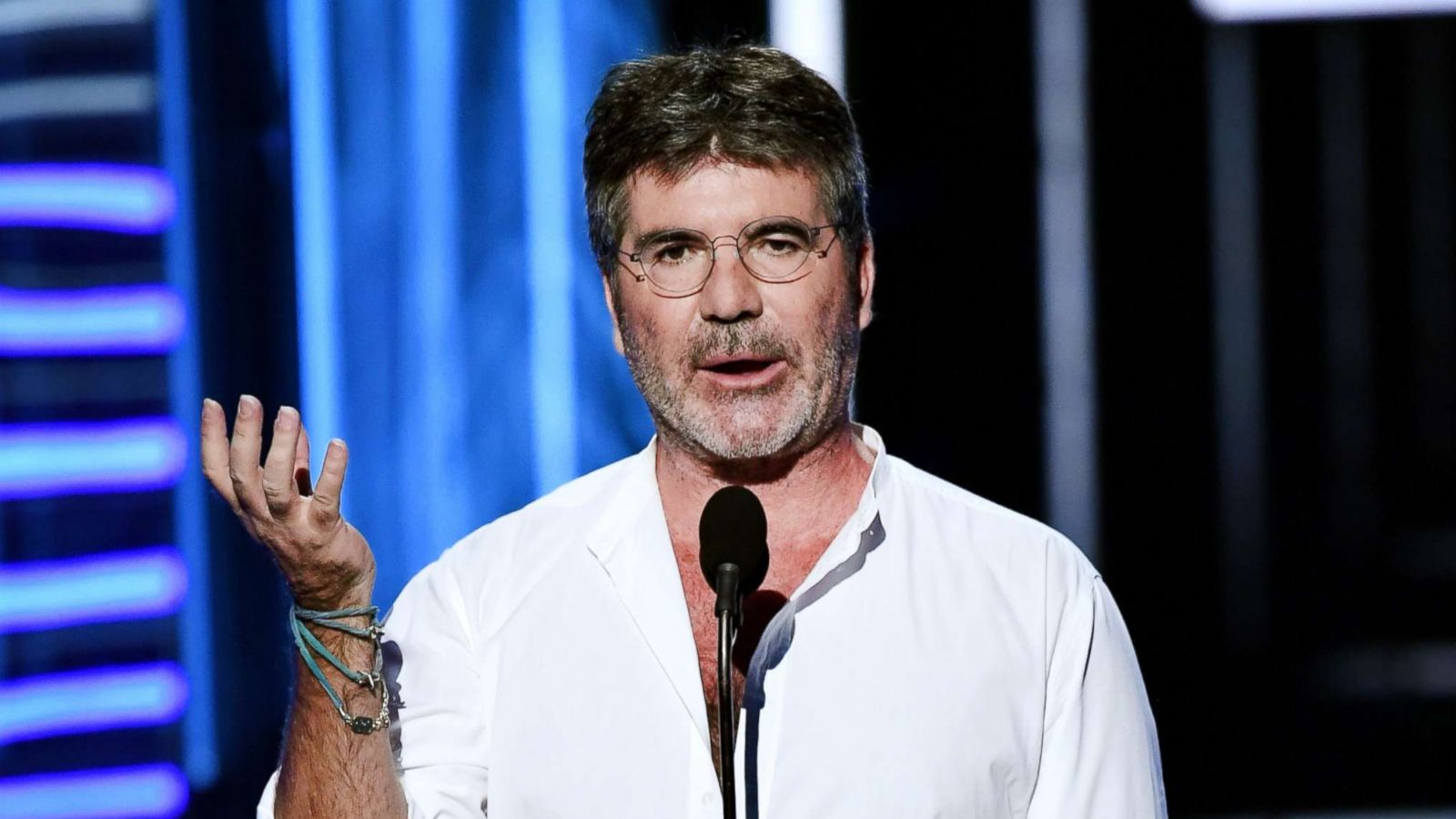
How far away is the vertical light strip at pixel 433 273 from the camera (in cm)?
292

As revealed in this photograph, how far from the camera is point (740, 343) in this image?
194 cm

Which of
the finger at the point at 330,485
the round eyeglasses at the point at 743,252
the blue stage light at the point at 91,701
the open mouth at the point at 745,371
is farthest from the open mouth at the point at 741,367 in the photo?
the blue stage light at the point at 91,701

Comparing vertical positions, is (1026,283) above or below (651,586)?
above

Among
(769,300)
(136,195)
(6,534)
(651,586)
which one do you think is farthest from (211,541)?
(769,300)

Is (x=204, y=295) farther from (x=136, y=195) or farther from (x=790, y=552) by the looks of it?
(x=790, y=552)

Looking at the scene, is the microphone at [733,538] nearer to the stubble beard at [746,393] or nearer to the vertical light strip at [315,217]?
the stubble beard at [746,393]

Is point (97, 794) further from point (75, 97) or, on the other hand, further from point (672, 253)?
point (672, 253)

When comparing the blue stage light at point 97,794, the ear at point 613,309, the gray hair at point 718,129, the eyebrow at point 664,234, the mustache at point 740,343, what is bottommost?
the blue stage light at point 97,794

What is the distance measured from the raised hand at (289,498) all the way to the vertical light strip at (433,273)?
1.23 m

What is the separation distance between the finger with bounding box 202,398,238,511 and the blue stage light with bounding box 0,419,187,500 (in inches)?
44.5

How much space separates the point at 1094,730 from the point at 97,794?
1.78 metres

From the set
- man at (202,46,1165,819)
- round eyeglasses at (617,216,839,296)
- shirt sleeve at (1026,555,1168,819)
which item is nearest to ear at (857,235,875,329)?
man at (202,46,1165,819)

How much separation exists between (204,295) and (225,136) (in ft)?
1.00

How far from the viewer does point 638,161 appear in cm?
204
